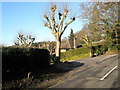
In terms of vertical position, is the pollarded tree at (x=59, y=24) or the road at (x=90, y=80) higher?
the pollarded tree at (x=59, y=24)

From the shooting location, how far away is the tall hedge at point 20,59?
9.89m

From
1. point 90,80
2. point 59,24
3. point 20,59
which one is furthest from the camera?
point 59,24

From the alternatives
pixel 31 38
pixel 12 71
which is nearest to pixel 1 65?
pixel 12 71

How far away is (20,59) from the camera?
37.0 ft

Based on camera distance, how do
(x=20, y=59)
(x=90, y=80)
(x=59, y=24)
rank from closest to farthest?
(x=90, y=80) → (x=20, y=59) → (x=59, y=24)

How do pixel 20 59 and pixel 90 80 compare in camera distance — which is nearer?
pixel 90 80

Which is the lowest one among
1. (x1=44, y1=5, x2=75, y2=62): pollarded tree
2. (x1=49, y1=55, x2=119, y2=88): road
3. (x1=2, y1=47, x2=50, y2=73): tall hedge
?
(x1=49, y1=55, x2=119, y2=88): road

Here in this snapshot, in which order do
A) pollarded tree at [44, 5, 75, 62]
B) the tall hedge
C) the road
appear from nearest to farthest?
the road, the tall hedge, pollarded tree at [44, 5, 75, 62]

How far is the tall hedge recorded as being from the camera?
32.4ft

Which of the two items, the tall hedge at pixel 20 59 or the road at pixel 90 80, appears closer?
the road at pixel 90 80

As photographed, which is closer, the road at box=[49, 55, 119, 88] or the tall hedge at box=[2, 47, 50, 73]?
the road at box=[49, 55, 119, 88]

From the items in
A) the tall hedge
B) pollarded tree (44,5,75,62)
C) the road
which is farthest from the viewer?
pollarded tree (44,5,75,62)

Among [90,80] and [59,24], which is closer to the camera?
[90,80]

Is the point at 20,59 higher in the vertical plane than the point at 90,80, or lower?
higher
